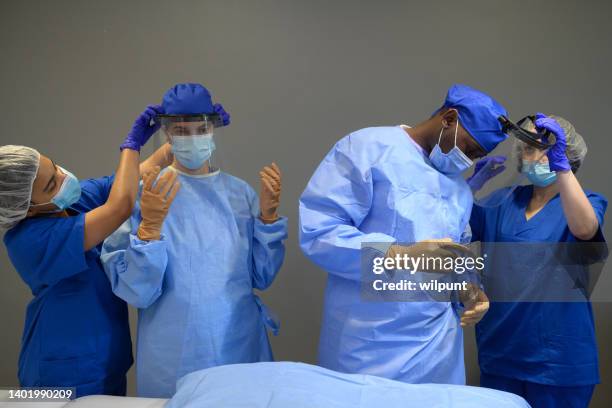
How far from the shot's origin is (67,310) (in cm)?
166

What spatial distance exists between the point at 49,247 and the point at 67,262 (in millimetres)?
65

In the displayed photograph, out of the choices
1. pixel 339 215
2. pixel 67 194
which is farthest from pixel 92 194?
pixel 339 215

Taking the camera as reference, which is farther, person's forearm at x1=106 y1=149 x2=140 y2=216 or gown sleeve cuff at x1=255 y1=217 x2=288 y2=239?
gown sleeve cuff at x1=255 y1=217 x2=288 y2=239

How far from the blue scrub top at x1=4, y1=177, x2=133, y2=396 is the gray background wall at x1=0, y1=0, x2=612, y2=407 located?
2.33 feet

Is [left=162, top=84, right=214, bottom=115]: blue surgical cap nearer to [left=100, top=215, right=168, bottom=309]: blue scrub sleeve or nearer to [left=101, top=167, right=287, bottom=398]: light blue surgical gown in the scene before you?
[left=101, top=167, right=287, bottom=398]: light blue surgical gown

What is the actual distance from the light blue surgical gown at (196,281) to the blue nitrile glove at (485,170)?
2.06 feet

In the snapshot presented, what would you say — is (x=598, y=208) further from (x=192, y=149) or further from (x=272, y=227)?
(x=192, y=149)

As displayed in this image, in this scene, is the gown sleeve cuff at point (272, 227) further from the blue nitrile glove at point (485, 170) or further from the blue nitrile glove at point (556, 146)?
the blue nitrile glove at point (556, 146)

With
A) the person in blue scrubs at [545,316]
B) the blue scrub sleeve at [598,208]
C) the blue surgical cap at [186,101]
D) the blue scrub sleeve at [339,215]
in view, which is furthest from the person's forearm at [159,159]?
the blue scrub sleeve at [598,208]

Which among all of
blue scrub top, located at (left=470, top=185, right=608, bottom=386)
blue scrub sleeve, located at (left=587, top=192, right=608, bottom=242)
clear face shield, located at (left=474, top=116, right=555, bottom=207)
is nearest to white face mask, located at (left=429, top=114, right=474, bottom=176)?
clear face shield, located at (left=474, top=116, right=555, bottom=207)

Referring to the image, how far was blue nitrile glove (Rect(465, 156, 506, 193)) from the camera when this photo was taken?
169 centimetres

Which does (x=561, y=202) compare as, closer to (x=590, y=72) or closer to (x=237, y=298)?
(x=590, y=72)

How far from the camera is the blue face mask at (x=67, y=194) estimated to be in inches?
62.7

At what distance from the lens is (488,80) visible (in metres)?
2.21
